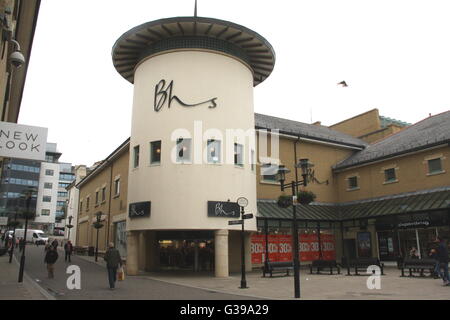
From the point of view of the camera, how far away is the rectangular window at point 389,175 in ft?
97.3

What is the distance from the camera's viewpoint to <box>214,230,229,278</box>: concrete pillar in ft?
70.7

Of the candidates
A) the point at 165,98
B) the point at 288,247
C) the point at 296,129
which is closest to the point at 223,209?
the point at 165,98

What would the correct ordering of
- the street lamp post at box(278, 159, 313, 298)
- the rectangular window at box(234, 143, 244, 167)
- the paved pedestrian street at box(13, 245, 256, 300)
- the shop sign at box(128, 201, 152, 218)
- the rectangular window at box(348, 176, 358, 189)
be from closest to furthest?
the street lamp post at box(278, 159, 313, 298) → the paved pedestrian street at box(13, 245, 256, 300) → the shop sign at box(128, 201, 152, 218) → the rectangular window at box(234, 143, 244, 167) → the rectangular window at box(348, 176, 358, 189)

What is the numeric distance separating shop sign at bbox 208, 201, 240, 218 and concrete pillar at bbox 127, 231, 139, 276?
5.05 m

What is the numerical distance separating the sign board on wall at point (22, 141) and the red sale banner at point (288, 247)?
713 inches

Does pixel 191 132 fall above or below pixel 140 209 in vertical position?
above

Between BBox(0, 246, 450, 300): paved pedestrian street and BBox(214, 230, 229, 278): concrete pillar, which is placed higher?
BBox(214, 230, 229, 278): concrete pillar

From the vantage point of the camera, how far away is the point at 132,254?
2319 centimetres

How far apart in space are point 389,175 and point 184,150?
16.2 metres

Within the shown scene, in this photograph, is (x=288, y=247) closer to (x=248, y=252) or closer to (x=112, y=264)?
(x=248, y=252)

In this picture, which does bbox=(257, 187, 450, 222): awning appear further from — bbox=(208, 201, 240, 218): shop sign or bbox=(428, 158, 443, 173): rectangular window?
bbox=(208, 201, 240, 218): shop sign

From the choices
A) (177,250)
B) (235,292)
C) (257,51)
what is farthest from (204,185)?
(257,51)

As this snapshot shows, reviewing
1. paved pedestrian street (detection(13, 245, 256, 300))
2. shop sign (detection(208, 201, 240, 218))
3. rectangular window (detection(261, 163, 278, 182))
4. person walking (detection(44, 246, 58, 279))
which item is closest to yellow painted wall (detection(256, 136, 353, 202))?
rectangular window (detection(261, 163, 278, 182))
